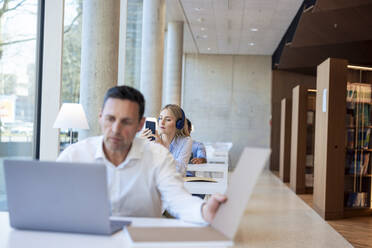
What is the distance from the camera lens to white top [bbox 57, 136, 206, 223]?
6.61 ft

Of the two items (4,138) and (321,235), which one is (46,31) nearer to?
(4,138)

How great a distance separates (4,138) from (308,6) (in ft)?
21.8

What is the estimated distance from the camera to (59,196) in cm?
162

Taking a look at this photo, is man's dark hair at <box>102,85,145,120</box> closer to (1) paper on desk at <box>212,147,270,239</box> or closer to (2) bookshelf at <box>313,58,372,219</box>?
(1) paper on desk at <box>212,147,270,239</box>

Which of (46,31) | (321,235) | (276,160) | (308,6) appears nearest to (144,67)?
(308,6)

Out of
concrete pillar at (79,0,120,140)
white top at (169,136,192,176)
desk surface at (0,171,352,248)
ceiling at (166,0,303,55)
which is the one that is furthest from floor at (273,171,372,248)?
ceiling at (166,0,303,55)

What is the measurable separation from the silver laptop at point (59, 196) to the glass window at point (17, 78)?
337 centimetres

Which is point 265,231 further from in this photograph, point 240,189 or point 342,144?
point 240,189

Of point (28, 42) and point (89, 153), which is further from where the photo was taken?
point (28, 42)

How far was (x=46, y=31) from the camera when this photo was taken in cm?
545

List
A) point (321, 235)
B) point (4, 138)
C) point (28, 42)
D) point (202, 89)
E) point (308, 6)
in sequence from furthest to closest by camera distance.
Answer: point (202, 89) < point (308, 6) < point (321, 235) < point (28, 42) < point (4, 138)

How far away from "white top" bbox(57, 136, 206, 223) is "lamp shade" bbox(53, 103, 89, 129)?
2803mm

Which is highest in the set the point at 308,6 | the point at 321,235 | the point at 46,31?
the point at 308,6

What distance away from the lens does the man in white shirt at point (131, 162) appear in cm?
192
